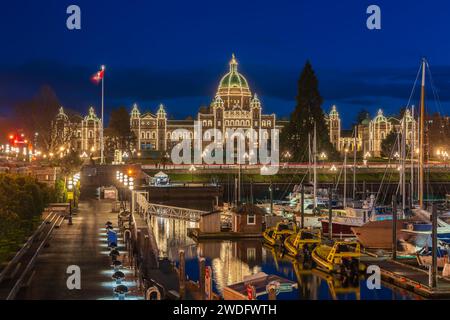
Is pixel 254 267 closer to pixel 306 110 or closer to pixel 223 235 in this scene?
pixel 223 235

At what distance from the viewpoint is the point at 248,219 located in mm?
48719

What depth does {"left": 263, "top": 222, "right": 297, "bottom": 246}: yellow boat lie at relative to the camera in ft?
146

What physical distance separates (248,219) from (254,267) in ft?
32.3

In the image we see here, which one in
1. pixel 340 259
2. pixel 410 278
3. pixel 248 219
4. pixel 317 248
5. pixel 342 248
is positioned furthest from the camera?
pixel 248 219

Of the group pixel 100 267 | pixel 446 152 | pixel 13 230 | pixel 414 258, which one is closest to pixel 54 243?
pixel 13 230

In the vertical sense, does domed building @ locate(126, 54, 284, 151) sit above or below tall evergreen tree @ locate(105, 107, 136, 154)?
above

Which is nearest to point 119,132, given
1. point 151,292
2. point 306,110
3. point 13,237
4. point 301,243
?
point 306,110

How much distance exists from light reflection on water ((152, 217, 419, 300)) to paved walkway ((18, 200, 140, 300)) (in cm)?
489

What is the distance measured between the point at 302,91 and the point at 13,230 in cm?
7809

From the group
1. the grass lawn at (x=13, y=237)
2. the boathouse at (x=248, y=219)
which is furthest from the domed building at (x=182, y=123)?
the grass lawn at (x=13, y=237)

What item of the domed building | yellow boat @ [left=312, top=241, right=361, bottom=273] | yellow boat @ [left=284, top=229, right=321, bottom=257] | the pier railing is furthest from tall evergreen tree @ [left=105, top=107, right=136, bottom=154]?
yellow boat @ [left=312, top=241, right=361, bottom=273]

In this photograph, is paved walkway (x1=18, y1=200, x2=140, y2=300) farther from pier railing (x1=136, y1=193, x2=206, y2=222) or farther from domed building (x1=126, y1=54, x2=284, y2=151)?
domed building (x1=126, y1=54, x2=284, y2=151)

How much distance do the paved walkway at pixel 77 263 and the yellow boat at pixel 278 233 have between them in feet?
31.9
